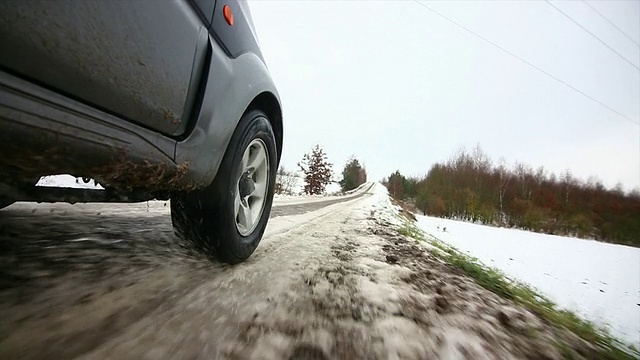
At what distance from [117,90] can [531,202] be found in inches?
1558

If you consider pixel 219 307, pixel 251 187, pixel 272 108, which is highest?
pixel 272 108

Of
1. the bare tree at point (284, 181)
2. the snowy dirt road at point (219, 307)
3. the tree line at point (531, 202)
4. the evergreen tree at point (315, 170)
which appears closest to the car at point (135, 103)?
the snowy dirt road at point (219, 307)

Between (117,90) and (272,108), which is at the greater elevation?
(272,108)

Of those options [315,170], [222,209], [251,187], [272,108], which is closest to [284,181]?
[315,170]

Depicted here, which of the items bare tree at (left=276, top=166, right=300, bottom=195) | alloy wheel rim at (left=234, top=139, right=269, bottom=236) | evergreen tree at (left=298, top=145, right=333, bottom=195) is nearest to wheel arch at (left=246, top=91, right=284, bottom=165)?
alloy wheel rim at (left=234, top=139, right=269, bottom=236)

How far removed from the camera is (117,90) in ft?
2.57

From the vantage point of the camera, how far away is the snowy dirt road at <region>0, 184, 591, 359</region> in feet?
2.57

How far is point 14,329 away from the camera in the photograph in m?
0.75

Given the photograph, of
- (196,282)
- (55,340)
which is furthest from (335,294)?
→ (55,340)

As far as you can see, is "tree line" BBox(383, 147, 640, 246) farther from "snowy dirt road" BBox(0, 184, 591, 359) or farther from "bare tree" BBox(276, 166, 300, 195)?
"snowy dirt road" BBox(0, 184, 591, 359)

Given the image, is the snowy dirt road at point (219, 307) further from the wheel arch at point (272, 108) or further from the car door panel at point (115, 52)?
the wheel arch at point (272, 108)

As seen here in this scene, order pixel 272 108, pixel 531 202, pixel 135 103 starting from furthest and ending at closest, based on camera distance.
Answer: pixel 531 202, pixel 272 108, pixel 135 103

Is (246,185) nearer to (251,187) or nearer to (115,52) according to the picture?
(251,187)

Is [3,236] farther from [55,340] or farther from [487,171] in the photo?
[487,171]
